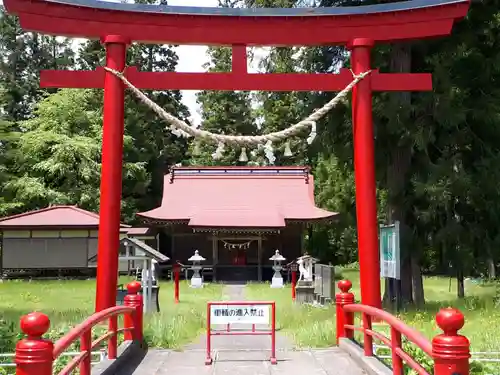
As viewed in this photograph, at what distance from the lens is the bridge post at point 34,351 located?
443 cm

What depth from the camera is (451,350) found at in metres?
4.52

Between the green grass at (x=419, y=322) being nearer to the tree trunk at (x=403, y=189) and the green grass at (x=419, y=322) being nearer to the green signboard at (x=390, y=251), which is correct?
the tree trunk at (x=403, y=189)

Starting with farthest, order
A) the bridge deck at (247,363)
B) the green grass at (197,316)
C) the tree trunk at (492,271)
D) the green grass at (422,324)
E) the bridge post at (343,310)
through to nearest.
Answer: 1. the tree trunk at (492,271)
2. the green grass at (197,316)
3. the bridge post at (343,310)
4. the green grass at (422,324)
5. the bridge deck at (247,363)

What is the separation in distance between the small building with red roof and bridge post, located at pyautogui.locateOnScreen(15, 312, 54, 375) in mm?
25535

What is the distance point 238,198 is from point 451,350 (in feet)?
91.2

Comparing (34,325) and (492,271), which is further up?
(34,325)

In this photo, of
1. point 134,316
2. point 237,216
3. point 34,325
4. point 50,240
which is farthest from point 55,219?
point 34,325

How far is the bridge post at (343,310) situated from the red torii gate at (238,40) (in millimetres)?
393

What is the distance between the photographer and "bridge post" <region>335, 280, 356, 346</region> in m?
9.22

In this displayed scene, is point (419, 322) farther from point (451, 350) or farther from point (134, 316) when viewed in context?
point (451, 350)

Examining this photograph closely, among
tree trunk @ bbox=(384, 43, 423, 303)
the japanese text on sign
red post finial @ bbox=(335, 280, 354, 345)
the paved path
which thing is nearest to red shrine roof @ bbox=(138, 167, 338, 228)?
tree trunk @ bbox=(384, 43, 423, 303)

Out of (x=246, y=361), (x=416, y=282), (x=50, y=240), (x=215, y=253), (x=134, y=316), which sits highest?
(x=50, y=240)

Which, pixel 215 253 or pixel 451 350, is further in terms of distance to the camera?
pixel 215 253

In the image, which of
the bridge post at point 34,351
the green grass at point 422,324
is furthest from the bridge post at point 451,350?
the green grass at point 422,324
